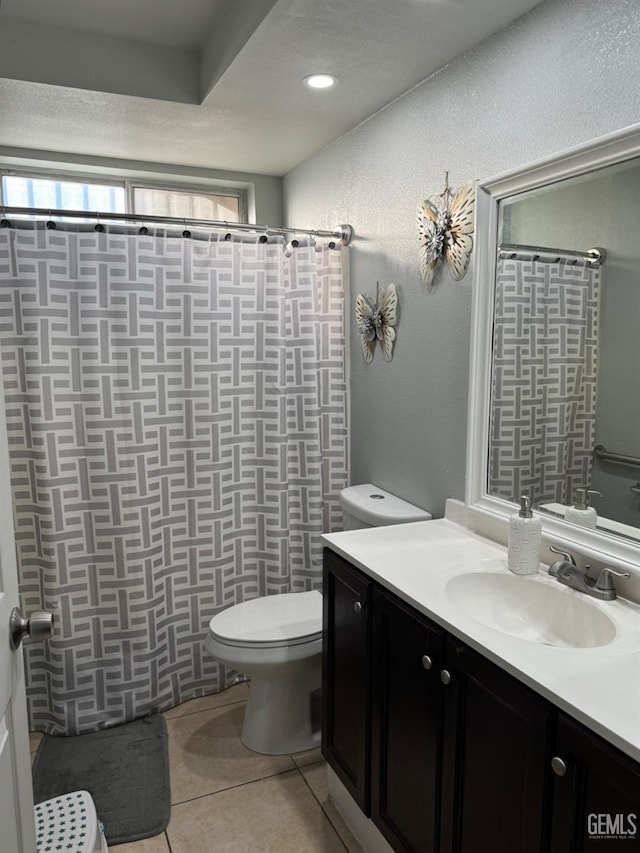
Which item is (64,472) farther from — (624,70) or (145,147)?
(624,70)

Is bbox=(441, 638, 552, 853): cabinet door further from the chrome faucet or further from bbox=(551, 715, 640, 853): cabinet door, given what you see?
the chrome faucet

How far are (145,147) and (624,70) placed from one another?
2.06 meters

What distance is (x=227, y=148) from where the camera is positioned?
274cm

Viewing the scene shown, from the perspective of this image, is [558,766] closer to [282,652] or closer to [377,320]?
[282,652]

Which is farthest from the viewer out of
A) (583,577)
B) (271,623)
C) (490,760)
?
(271,623)

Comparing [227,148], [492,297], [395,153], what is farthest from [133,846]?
[227,148]

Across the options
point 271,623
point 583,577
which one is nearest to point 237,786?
point 271,623

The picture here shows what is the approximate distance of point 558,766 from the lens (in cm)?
104

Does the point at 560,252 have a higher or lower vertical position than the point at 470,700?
higher

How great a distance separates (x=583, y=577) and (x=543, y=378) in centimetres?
58

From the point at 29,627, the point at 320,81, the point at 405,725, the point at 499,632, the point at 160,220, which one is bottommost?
the point at 405,725

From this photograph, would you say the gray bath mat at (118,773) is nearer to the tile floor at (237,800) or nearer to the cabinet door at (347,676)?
the tile floor at (237,800)

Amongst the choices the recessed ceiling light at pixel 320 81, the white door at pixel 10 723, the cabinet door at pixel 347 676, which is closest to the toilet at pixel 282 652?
the cabinet door at pixel 347 676

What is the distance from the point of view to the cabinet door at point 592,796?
92 centimetres
